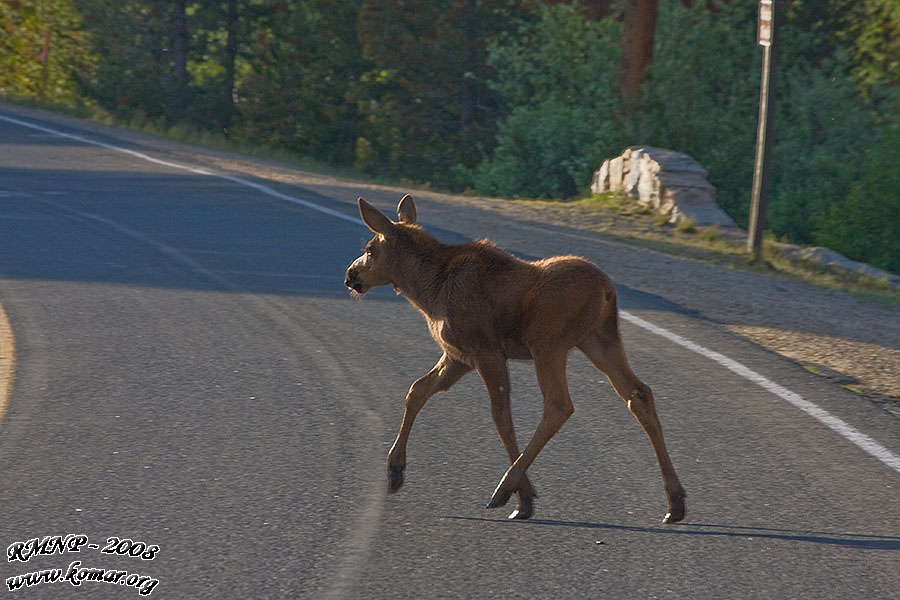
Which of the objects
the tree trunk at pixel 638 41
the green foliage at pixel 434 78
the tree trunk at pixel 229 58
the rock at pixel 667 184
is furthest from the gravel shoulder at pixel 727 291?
the tree trunk at pixel 229 58

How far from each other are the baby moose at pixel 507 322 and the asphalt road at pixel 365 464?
336 mm

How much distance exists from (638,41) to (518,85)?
4.53m

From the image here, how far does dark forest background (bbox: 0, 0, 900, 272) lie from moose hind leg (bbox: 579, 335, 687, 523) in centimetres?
1316

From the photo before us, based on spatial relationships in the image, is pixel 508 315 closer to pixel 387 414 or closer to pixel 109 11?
pixel 387 414

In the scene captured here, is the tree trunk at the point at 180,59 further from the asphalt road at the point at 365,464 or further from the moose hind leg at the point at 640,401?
the moose hind leg at the point at 640,401

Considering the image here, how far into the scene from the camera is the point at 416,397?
5738 mm

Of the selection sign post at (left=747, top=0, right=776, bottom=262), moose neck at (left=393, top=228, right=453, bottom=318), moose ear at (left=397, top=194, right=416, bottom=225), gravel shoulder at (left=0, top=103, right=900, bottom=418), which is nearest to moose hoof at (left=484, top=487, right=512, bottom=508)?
moose neck at (left=393, top=228, right=453, bottom=318)

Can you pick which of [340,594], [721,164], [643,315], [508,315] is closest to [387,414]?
[508,315]

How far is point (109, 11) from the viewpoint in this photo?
40750mm

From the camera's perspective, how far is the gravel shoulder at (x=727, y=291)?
9.02 meters

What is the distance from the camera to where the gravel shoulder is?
9.02m

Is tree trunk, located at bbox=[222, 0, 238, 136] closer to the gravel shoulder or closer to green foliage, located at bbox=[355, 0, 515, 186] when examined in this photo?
green foliage, located at bbox=[355, 0, 515, 186]

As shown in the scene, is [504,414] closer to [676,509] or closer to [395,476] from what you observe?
[395,476]

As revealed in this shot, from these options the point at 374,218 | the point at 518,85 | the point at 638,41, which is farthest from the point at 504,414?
the point at 518,85
